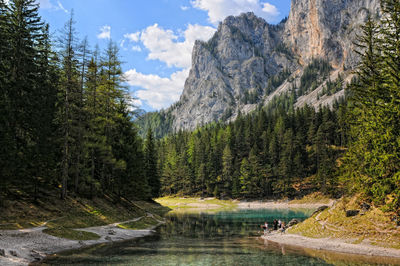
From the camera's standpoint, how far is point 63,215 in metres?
34.4

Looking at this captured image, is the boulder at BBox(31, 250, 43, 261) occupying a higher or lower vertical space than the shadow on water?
higher

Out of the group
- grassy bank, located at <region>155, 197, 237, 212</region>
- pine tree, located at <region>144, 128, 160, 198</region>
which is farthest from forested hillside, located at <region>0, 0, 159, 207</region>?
grassy bank, located at <region>155, 197, 237, 212</region>

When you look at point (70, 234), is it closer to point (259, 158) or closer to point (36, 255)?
point (36, 255)

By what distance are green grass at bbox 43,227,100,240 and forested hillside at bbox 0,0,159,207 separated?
6.05 metres

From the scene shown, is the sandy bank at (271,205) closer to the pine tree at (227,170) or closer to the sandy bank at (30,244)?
the pine tree at (227,170)

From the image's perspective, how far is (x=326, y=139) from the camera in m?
126

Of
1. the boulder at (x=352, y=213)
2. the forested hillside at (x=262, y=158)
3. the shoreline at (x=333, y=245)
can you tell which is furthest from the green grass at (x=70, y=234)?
the forested hillside at (x=262, y=158)

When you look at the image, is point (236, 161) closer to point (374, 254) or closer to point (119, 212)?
point (119, 212)

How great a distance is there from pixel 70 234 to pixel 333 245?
2542cm

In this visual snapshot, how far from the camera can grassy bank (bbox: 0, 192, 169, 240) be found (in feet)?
93.8

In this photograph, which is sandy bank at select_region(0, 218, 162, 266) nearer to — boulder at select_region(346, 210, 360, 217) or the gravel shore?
the gravel shore

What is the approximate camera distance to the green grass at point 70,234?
28.5 metres

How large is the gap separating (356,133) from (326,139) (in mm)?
95921

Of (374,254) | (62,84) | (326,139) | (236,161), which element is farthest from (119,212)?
(326,139)
